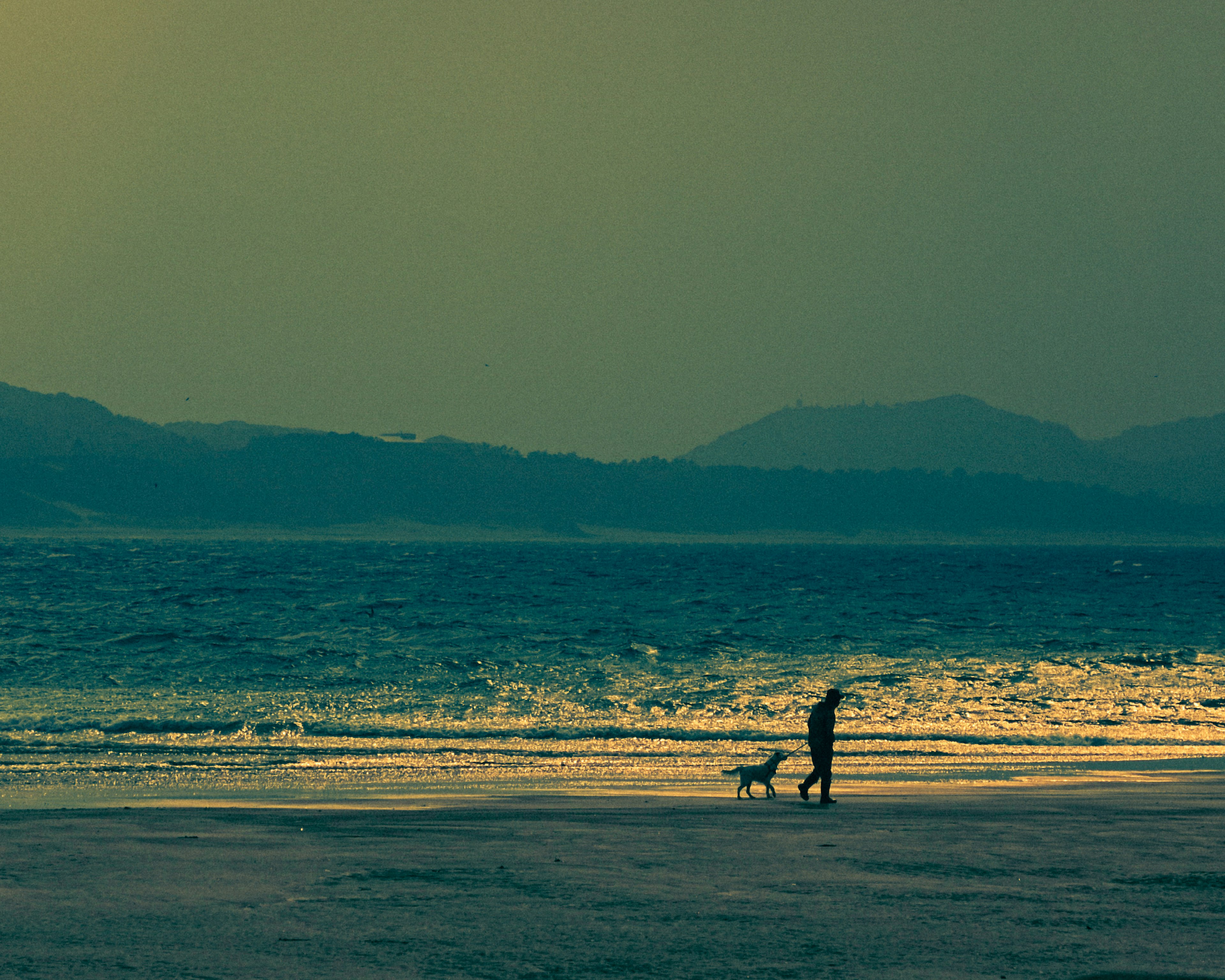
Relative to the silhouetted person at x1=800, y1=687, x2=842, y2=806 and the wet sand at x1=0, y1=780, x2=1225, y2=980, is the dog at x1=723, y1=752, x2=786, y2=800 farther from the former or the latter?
the wet sand at x1=0, y1=780, x2=1225, y2=980

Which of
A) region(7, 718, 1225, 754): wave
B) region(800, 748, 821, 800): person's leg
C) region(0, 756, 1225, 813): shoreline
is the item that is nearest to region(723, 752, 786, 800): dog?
region(0, 756, 1225, 813): shoreline

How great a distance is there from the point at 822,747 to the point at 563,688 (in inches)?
783

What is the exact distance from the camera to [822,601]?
85.0m

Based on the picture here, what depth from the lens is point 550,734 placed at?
25.5 meters

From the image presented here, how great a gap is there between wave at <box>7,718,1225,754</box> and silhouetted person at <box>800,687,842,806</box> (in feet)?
21.7

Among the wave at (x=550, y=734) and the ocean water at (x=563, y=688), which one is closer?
the ocean water at (x=563, y=688)

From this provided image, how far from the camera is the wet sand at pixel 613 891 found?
888 centimetres

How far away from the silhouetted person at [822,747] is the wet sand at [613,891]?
0.59 m

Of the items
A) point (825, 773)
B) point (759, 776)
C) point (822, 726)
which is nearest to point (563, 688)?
point (759, 776)

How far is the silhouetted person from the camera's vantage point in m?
16.9

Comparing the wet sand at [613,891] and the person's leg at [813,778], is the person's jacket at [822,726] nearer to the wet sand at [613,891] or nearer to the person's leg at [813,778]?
the person's leg at [813,778]

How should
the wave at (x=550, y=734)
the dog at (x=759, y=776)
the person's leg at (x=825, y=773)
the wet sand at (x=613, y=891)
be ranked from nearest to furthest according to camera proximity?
the wet sand at (x=613, y=891) < the person's leg at (x=825, y=773) < the dog at (x=759, y=776) < the wave at (x=550, y=734)

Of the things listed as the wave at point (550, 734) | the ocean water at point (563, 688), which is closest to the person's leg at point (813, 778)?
the ocean water at point (563, 688)

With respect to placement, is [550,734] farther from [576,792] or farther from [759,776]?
[759,776]
